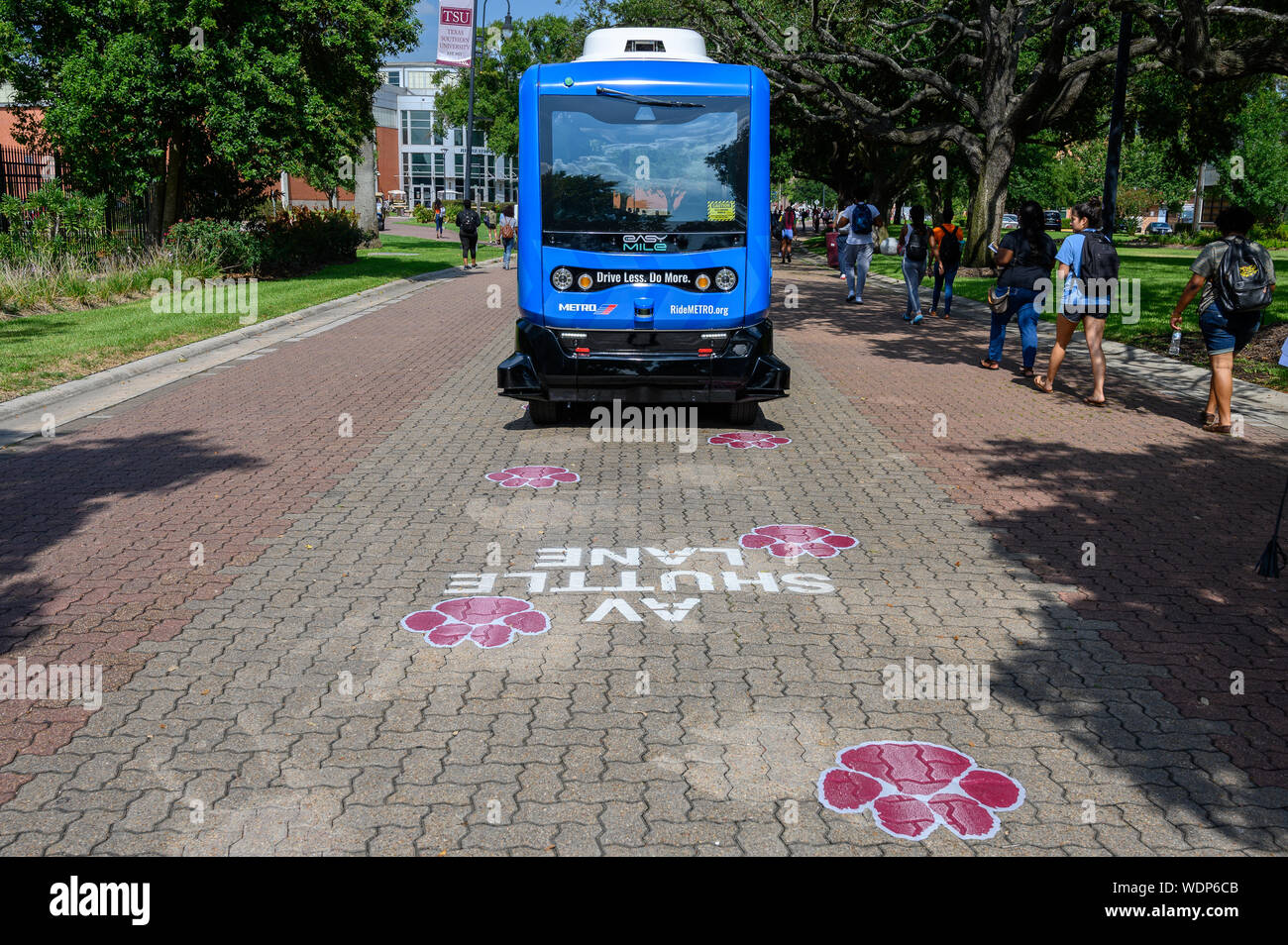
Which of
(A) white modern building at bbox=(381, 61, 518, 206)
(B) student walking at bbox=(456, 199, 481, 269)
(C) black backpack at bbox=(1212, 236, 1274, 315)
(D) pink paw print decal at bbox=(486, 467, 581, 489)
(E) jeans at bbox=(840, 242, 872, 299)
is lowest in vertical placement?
(D) pink paw print decal at bbox=(486, 467, 581, 489)

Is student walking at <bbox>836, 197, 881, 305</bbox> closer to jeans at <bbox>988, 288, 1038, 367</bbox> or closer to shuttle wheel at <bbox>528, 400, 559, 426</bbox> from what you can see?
jeans at <bbox>988, 288, 1038, 367</bbox>

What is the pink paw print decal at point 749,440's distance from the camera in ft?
30.6

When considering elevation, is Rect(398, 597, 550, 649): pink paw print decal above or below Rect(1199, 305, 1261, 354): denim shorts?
below

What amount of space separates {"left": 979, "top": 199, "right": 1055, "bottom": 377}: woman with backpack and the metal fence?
17.4m

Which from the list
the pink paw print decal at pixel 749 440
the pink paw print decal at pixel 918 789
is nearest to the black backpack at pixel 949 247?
the pink paw print decal at pixel 749 440

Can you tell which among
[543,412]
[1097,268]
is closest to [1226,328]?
[1097,268]

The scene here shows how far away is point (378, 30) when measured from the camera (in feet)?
84.1

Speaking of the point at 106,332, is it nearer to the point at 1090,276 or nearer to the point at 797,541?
the point at 797,541

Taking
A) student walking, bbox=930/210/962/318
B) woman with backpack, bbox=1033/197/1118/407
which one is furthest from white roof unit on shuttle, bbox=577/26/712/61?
student walking, bbox=930/210/962/318

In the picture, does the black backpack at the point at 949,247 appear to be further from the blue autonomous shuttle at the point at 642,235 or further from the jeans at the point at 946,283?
the blue autonomous shuttle at the point at 642,235

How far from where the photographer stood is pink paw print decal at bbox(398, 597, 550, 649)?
201 inches

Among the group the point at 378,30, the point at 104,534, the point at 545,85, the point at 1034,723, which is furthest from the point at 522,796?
the point at 378,30

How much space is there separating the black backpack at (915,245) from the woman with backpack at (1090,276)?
255 inches

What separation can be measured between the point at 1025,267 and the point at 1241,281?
3084mm
